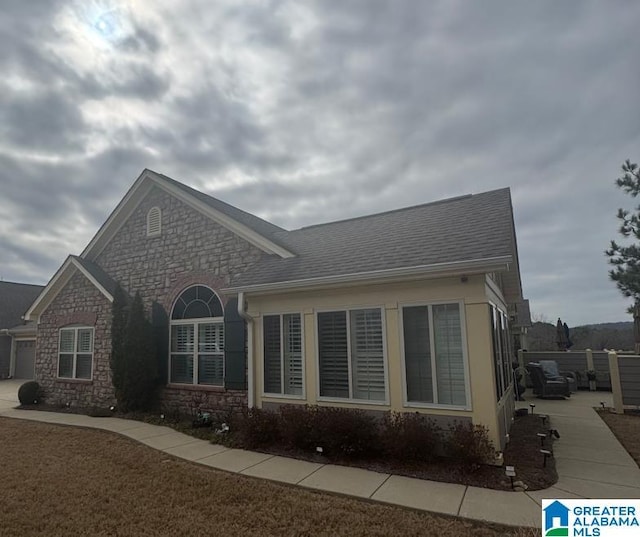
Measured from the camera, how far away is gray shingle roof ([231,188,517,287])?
275 inches

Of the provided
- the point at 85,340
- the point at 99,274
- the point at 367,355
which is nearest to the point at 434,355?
the point at 367,355

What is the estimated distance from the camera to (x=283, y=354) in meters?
8.43

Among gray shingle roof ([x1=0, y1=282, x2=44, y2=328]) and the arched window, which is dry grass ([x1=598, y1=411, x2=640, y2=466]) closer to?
the arched window

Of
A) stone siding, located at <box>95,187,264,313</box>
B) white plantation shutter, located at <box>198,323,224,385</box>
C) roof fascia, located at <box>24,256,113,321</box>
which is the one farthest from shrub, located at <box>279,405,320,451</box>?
roof fascia, located at <box>24,256,113,321</box>

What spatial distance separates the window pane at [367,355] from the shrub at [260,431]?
1770 mm

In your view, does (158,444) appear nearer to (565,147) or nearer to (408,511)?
(408,511)

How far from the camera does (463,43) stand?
8.10 meters

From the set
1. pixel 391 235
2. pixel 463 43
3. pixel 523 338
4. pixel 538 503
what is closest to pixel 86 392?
pixel 391 235

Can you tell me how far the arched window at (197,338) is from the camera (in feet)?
33.8

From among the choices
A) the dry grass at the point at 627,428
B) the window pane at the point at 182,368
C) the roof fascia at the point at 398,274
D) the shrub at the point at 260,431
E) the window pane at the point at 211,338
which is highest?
the roof fascia at the point at 398,274

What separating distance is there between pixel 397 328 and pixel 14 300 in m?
31.3

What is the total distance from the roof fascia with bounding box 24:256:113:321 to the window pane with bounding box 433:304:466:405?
10.4 meters

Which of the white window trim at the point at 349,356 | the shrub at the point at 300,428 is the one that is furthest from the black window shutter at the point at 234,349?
the white window trim at the point at 349,356

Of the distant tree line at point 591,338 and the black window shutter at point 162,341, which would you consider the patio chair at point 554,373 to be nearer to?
the distant tree line at point 591,338
